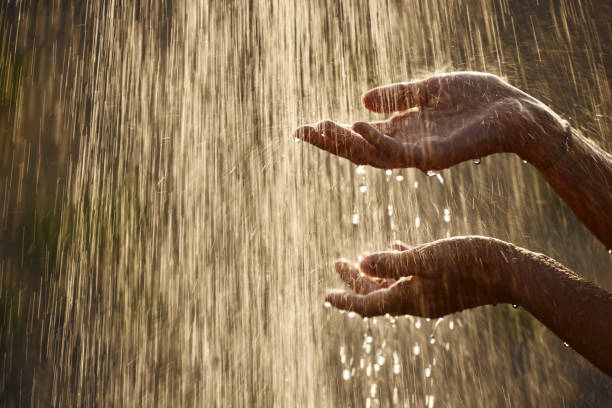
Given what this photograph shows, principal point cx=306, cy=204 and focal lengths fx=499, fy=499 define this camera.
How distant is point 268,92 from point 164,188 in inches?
68.3

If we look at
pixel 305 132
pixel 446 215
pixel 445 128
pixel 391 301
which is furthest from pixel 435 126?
pixel 446 215

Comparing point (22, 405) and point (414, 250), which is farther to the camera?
point (22, 405)

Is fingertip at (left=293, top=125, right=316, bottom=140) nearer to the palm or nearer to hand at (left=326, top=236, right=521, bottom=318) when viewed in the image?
the palm

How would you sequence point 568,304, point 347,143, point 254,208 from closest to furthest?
point 568,304 < point 347,143 < point 254,208

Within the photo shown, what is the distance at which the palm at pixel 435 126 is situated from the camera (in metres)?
1.30

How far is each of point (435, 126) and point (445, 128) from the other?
3cm

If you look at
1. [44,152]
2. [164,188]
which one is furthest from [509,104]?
[44,152]

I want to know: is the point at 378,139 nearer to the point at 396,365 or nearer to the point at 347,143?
the point at 347,143

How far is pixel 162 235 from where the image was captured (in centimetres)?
593

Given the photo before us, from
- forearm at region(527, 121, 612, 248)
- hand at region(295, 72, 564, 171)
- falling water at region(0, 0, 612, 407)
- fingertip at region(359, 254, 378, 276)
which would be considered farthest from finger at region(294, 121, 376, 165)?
falling water at region(0, 0, 612, 407)

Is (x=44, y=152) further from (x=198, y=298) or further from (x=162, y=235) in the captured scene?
(x=198, y=298)

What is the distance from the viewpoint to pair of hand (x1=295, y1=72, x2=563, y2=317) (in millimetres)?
1273

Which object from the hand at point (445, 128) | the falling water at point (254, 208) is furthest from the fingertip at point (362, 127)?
the falling water at point (254, 208)

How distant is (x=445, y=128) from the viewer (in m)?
1.40
